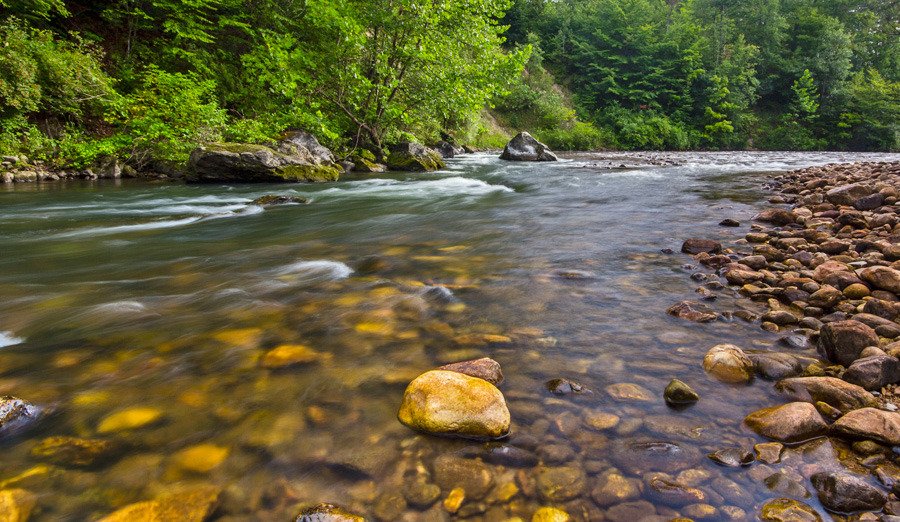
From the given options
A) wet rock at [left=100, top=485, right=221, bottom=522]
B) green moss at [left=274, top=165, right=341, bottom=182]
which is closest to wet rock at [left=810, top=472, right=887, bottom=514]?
wet rock at [left=100, top=485, right=221, bottom=522]

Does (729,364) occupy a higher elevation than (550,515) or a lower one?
higher

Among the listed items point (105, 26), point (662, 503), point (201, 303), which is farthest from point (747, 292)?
point (105, 26)

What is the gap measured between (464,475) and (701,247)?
365 centimetres

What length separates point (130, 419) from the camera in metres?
1.74

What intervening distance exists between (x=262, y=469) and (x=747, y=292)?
3.15m

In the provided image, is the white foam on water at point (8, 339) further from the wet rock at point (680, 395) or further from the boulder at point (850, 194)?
the boulder at point (850, 194)

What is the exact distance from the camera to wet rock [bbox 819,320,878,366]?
206 centimetres

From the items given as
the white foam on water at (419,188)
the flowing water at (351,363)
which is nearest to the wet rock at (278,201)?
the white foam on water at (419,188)

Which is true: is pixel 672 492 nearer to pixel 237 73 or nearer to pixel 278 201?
pixel 278 201

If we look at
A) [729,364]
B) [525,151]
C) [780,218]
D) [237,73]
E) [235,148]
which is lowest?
[729,364]

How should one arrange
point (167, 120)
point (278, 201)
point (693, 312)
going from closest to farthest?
1. point (693, 312)
2. point (278, 201)
3. point (167, 120)

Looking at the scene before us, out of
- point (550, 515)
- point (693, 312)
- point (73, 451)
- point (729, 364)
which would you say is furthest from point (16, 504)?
point (693, 312)

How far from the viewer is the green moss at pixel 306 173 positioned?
1073cm

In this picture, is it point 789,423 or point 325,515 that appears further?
point 789,423
